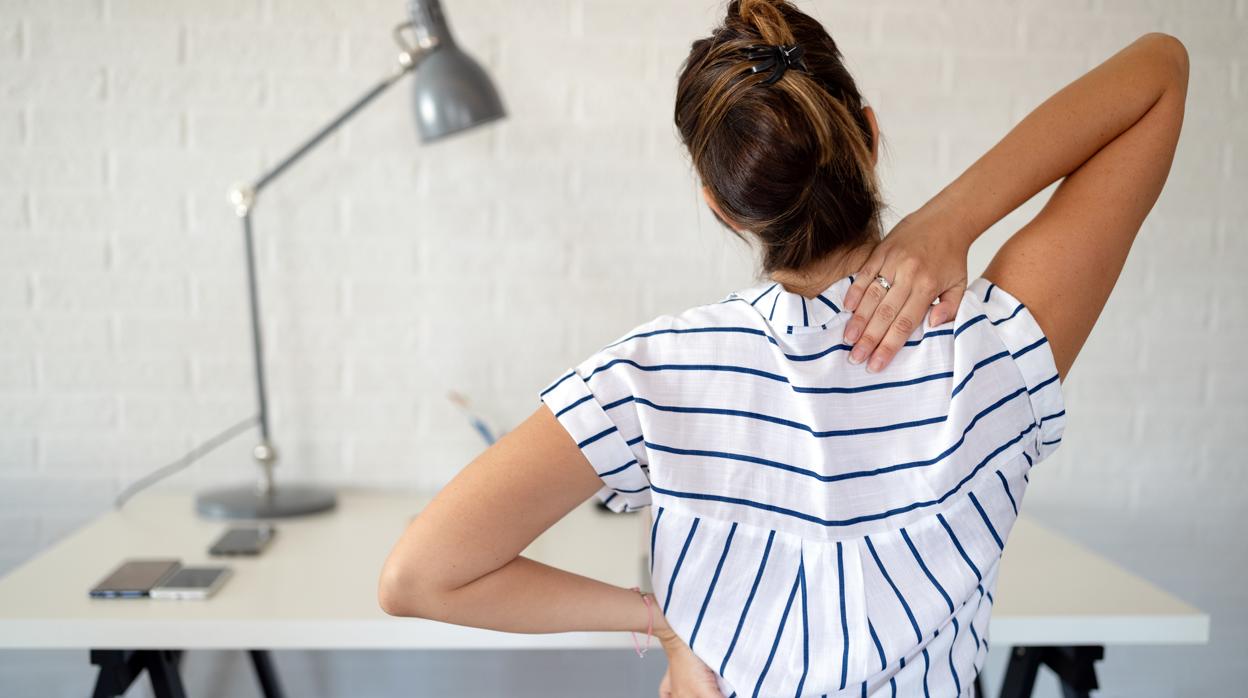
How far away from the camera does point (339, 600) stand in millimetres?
1279

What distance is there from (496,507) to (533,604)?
0.16 m

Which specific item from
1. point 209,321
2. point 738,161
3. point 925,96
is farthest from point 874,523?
point 209,321

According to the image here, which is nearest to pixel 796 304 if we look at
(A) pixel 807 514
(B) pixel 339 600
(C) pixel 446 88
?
(A) pixel 807 514

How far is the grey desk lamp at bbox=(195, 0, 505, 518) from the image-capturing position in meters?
1.52

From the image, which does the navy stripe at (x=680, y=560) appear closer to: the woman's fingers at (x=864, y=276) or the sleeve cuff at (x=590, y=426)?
the sleeve cuff at (x=590, y=426)

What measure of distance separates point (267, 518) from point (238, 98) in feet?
2.40

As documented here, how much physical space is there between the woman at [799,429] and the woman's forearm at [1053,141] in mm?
83

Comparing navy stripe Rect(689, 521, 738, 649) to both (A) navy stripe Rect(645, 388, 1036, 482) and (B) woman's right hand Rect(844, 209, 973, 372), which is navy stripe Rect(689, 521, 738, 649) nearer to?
(A) navy stripe Rect(645, 388, 1036, 482)

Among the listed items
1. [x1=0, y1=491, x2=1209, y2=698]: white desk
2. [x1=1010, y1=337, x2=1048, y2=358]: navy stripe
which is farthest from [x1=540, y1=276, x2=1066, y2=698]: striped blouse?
[x1=0, y1=491, x2=1209, y2=698]: white desk

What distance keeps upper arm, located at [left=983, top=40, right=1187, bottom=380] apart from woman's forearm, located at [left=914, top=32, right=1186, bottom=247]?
15mm

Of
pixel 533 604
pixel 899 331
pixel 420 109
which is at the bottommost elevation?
pixel 533 604

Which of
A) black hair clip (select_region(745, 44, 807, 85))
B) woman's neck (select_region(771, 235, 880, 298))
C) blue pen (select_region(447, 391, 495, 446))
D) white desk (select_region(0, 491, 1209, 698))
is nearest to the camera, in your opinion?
black hair clip (select_region(745, 44, 807, 85))

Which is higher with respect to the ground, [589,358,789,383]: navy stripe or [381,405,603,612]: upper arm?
[589,358,789,383]: navy stripe

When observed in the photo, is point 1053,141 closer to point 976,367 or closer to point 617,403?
point 976,367
